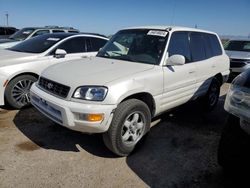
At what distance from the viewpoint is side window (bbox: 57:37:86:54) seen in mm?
6241

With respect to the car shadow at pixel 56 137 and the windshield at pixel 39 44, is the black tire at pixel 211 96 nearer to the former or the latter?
the car shadow at pixel 56 137

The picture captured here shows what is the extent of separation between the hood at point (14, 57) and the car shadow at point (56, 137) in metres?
1.14

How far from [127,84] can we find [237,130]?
143 cm

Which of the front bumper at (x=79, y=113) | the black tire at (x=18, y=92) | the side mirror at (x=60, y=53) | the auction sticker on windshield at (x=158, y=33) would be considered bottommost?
the black tire at (x=18, y=92)

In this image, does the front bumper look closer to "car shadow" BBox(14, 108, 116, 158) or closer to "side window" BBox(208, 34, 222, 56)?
"car shadow" BBox(14, 108, 116, 158)

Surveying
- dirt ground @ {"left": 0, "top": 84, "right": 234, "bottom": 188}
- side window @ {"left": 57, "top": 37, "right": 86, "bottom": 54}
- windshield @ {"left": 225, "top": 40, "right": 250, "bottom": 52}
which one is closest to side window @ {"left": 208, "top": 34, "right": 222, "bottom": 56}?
dirt ground @ {"left": 0, "top": 84, "right": 234, "bottom": 188}

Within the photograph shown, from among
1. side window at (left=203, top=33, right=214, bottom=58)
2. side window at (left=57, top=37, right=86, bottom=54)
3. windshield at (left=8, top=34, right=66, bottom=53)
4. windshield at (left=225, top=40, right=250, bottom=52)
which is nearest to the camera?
side window at (left=203, top=33, right=214, bottom=58)

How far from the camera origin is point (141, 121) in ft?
12.4

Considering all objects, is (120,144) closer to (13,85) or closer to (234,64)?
(13,85)

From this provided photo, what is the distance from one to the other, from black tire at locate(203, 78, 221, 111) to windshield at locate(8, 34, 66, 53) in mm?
3682

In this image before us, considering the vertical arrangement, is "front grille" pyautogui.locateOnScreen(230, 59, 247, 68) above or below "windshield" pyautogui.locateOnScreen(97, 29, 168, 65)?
below

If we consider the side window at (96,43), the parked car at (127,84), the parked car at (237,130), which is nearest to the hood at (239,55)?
the parked car at (127,84)

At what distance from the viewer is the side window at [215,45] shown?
569cm

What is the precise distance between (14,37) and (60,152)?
1032cm
